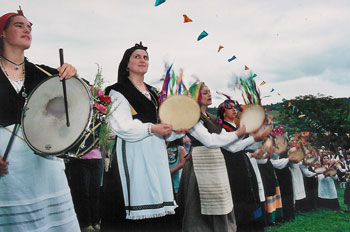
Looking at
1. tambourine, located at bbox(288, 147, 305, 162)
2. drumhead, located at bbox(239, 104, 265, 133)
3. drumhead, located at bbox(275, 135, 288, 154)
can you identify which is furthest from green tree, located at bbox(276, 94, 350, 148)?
drumhead, located at bbox(239, 104, 265, 133)

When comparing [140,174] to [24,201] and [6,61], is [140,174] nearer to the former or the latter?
[24,201]

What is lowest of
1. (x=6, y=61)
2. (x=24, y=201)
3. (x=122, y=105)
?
(x=24, y=201)

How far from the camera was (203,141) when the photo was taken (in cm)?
332

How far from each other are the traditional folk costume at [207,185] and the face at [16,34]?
5.22 feet

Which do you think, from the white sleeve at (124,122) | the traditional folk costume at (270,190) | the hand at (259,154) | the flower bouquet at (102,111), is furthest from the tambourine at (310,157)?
the white sleeve at (124,122)

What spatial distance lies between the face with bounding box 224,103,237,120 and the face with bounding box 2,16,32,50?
2175 millimetres

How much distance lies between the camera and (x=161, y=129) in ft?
8.37

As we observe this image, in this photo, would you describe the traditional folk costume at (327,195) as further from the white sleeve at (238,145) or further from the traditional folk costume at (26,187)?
the traditional folk costume at (26,187)

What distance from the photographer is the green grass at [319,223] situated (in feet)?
15.5

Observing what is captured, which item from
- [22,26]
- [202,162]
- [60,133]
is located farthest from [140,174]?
[22,26]

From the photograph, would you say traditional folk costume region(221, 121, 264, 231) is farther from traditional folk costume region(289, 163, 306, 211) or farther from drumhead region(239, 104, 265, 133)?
traditional folk costume region(289, 163, 306, 211)

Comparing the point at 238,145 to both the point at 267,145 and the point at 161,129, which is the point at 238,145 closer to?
the point at 161,129

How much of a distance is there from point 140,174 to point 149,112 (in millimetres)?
460

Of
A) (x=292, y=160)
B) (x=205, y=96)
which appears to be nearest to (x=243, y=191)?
(x=205, y=96)
